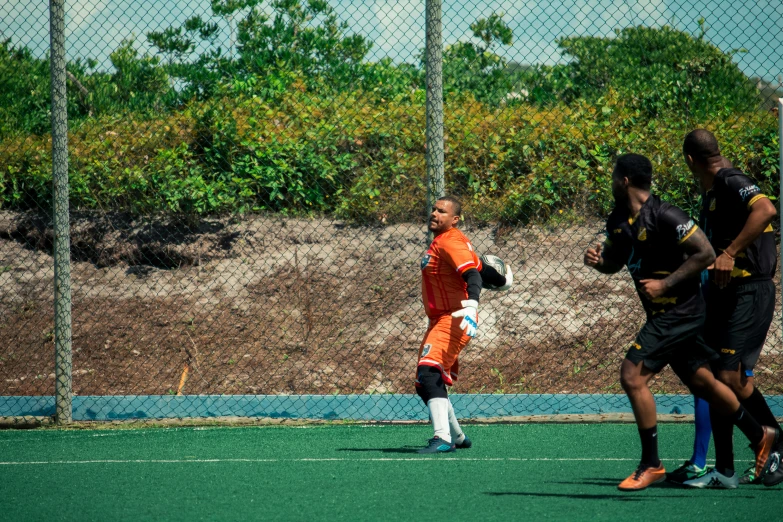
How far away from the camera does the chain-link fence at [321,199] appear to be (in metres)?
9.77

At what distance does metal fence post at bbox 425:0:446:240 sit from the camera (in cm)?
729

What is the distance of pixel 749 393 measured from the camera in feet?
16.4

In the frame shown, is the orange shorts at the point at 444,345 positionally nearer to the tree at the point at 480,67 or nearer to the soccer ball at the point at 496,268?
the soccer ball at the point at 496,268

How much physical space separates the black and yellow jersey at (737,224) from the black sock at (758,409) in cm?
72

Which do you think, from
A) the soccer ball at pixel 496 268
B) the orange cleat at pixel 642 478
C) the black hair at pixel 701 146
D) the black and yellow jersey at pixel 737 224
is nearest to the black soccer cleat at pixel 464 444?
the soccer ball at pixel 496 268

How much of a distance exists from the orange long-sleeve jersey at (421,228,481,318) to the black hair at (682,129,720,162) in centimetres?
180

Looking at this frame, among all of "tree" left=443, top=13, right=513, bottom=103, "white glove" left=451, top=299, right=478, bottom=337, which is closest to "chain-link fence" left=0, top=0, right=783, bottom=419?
"tree" left=443, top=13, right=513, bottom=103

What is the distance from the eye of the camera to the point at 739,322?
16.2ft

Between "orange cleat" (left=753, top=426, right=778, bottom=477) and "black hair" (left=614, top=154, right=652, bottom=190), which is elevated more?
"black hair" (left=614, top=154, right=652, bottom=190)

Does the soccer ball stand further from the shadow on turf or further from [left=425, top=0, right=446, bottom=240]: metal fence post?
the shadow on turf

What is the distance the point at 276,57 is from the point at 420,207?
12.7 ft

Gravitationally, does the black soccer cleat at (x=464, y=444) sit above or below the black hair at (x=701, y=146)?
below

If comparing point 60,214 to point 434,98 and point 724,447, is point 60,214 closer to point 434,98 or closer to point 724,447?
point 434,98

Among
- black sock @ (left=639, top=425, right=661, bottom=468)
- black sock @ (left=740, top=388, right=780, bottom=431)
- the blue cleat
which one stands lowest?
the blue cleat
